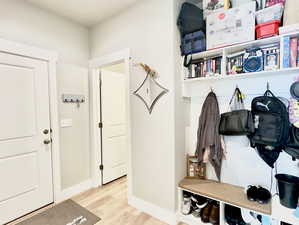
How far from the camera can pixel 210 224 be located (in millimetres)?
1793

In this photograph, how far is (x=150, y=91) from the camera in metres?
2.03

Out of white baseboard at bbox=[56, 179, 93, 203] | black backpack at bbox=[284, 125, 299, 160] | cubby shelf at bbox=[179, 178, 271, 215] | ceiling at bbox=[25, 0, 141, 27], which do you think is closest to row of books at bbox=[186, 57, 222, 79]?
black backpack at bbox=[284, 125, 299, 160]

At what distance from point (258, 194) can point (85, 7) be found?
2.82 meters

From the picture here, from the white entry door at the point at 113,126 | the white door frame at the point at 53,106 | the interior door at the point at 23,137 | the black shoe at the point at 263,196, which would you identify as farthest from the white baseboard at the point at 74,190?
the black shoe at the point at 263,196

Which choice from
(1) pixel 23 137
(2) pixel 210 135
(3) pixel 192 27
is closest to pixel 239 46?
(3) pixel 192 27

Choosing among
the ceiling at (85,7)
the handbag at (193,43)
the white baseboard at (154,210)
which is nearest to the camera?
the handbag at (193,43)

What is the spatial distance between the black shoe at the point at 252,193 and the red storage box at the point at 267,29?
54.9 inches

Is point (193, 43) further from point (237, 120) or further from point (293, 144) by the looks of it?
point (293, 144)

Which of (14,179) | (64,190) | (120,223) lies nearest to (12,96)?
(14,179)

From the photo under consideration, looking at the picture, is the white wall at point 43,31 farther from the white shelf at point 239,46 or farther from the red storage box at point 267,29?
the red storage box at point 267,29

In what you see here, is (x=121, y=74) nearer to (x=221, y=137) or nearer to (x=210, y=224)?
(x=221, y=137)

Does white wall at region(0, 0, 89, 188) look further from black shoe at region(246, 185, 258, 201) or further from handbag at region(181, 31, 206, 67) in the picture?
black shoe at region(246, 185, 258, 201)

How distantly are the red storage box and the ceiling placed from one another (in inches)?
55.7

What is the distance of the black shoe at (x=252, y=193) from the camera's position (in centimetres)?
158
